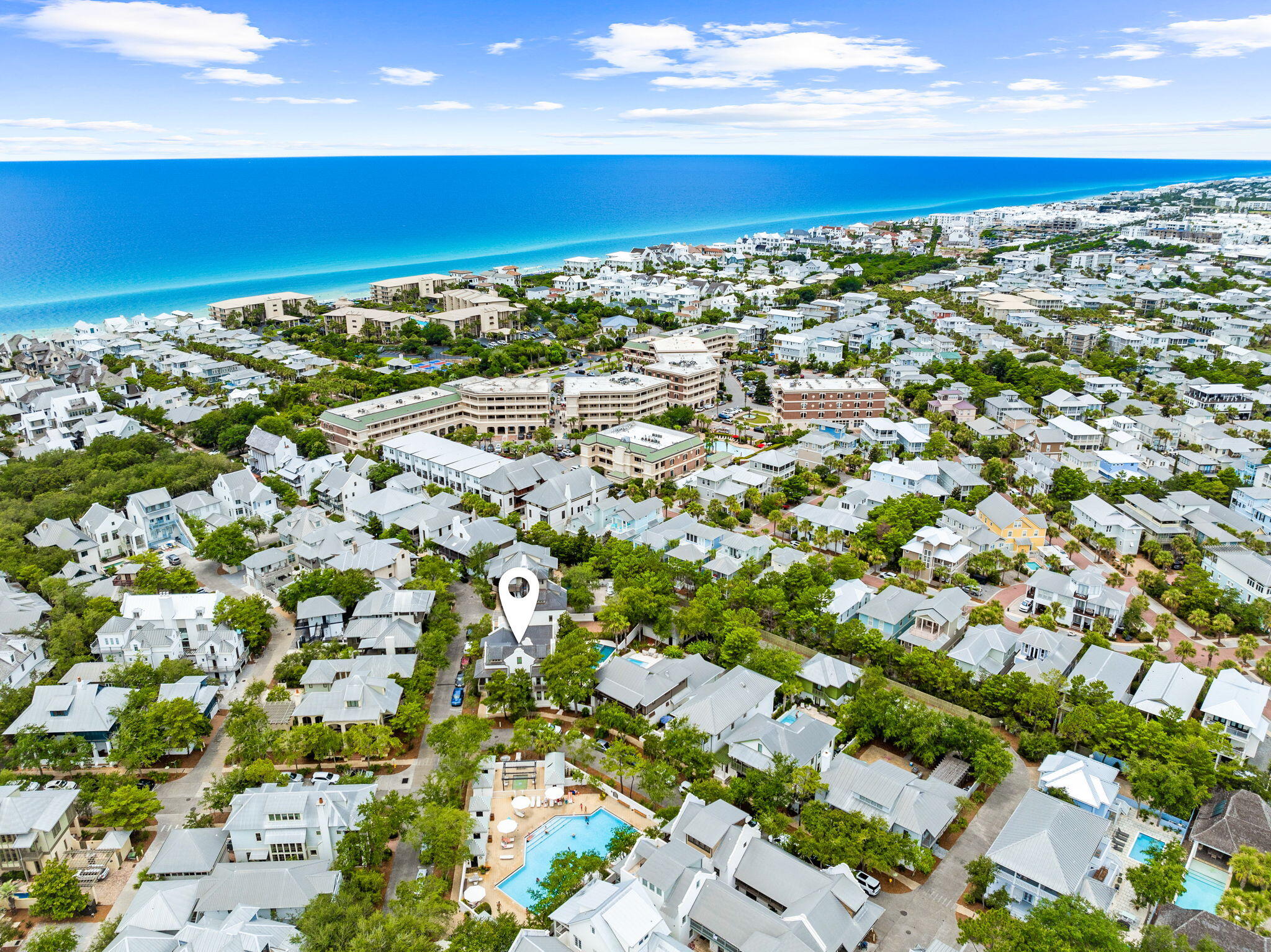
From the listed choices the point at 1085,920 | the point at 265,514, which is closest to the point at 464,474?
the point at 265,514

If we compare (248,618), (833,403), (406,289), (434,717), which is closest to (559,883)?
(434,717)

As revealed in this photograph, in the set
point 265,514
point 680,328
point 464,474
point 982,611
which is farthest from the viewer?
point 680,328

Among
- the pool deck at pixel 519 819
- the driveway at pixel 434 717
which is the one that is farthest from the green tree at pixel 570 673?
the driveway at pixel 434 717

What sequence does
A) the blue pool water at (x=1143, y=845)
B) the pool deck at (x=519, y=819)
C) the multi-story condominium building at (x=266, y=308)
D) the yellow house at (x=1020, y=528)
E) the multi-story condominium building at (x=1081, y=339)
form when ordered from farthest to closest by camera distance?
the multi-story condominium building at (x=266, y=308), the multi-story condominium building at (x=1081, y=339), the yellow house at (x=1020, y=528), the blue pool water at (x=1143, y=845), the pool deck at (x=519, y=819)

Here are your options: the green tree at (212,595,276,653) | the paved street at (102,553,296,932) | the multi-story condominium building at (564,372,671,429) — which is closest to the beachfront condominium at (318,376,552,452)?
the multi-story condominium building at (564,372,671,429)

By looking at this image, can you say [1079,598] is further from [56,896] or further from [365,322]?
[365,322]

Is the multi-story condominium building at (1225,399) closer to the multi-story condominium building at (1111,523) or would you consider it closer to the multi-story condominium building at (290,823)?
the multi-story condominium building at (1111,523)

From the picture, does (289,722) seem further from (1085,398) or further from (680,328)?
(680,328)
